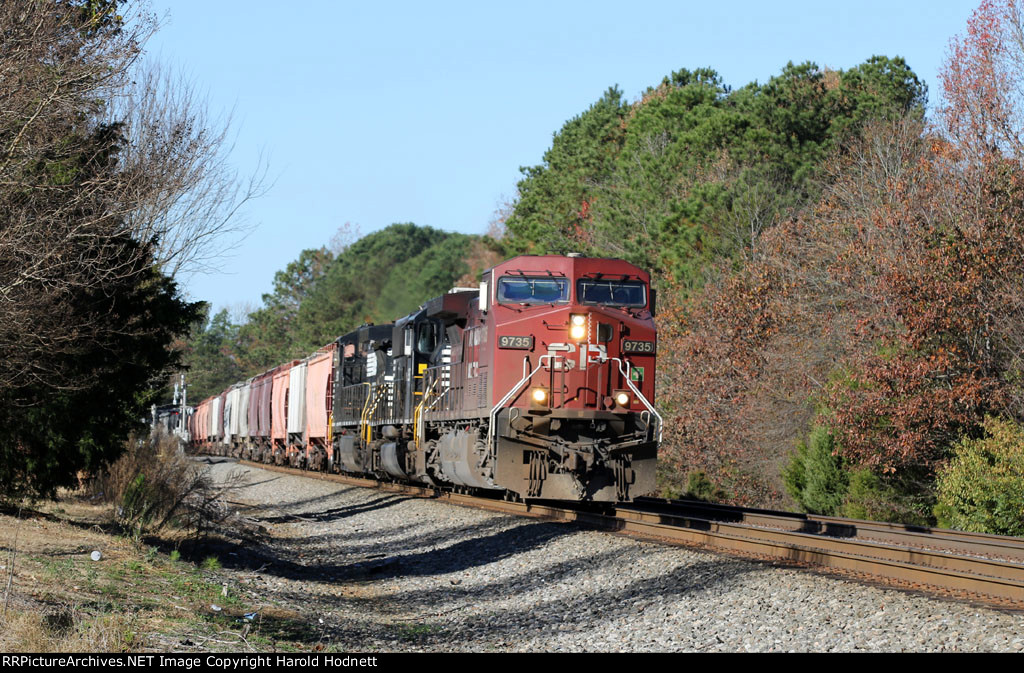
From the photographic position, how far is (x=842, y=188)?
3225cm

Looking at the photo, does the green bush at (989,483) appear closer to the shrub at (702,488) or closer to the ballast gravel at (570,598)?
the ballast gravel at (570,598)

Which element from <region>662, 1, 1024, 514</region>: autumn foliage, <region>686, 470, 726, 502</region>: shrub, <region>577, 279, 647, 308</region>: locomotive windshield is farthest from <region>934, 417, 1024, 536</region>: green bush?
<region>686, 470, 726, 502</region>: shrub

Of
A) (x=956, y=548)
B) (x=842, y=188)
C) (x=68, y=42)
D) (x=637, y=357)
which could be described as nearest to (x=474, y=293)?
(x=637, y=357)

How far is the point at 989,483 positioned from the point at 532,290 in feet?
26.1

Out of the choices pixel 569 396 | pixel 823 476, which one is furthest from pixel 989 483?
pixel 569 396

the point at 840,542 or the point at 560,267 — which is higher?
the point at 560,267

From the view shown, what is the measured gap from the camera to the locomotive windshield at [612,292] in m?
16.5

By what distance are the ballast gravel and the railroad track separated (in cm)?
57

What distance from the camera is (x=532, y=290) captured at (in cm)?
1655

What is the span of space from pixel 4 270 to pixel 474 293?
787cm

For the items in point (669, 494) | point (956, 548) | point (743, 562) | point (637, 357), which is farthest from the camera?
point (669, 494)

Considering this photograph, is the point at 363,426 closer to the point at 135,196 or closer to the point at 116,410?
the point at 116,410

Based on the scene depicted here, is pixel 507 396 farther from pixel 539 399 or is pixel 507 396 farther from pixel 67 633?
pixel 67 633

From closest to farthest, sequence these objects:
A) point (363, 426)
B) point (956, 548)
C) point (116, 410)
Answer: point (956, 548), point (116, 410), point (363, 426)
